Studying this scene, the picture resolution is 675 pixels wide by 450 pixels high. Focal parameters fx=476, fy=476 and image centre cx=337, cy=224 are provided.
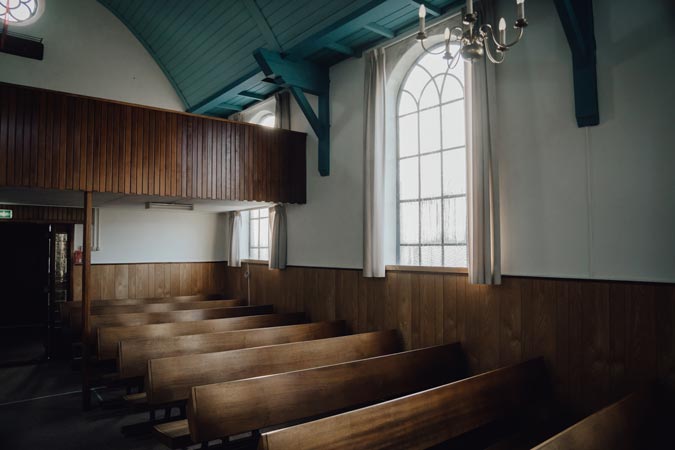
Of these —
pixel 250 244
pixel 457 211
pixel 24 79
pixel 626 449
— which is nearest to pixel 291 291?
pixel 250 244

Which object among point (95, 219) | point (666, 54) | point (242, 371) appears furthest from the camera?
point (95, 219)

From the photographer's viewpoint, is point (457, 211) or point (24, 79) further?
point (24, 79)

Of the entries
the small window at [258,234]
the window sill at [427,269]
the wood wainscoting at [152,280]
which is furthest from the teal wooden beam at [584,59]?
the wood wainscoting at [152,280]

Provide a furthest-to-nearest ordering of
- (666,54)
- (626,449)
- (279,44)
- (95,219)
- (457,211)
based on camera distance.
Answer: (95,219) → (279,44) → (457,211) → (666,54) → (626,449)

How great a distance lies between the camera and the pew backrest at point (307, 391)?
9.33ft

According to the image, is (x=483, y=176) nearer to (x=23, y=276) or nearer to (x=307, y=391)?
(x=307, y=391)

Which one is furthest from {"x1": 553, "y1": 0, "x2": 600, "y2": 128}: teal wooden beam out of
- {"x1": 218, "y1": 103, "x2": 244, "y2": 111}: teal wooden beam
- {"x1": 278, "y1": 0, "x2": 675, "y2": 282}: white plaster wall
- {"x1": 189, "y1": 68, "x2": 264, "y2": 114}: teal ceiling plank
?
{"x1": 218, "y1": 103, "x2": 244, "y2": 111}: teal wooden beam

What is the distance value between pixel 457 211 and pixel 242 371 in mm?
2784

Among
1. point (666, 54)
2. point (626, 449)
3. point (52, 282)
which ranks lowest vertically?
point (626, 449)

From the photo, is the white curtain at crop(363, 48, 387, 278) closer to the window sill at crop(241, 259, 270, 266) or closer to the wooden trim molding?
the window sill at crop(241, 259, 270, 266)

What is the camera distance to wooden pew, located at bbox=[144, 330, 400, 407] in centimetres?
356

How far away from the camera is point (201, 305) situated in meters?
7.25

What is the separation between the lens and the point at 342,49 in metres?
6.26

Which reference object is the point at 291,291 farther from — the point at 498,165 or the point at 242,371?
the point at 498,165
